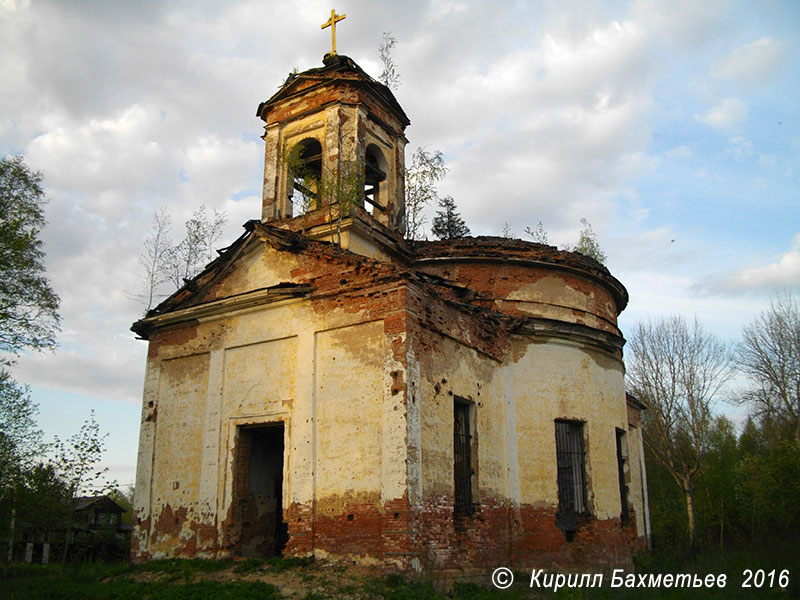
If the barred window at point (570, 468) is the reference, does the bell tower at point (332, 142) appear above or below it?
above

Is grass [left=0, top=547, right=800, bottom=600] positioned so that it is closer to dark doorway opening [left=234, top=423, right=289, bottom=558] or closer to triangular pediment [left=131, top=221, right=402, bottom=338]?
dark doorway opening [left=234, top=423, right=289, bottom=558]

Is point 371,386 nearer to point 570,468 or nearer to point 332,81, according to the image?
point 570,468

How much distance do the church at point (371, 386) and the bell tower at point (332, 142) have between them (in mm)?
52

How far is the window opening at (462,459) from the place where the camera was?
1119cm

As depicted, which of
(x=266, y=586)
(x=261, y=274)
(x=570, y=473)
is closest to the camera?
(x=266, y=586)

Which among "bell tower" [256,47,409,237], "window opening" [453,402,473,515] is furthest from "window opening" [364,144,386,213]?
"window opening" [453,402,473,515]

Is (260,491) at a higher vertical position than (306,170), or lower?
lower

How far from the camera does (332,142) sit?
14344 millimetres

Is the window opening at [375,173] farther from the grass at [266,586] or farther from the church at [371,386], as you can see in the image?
the grass at [266,586]

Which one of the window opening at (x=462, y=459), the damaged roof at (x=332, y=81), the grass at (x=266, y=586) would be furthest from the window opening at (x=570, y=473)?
the damaged roof at (x=332, y=81)

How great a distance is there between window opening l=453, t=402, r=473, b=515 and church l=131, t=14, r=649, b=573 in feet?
0.13

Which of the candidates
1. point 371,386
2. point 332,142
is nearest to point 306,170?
point 332,142

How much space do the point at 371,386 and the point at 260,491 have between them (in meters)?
3.67

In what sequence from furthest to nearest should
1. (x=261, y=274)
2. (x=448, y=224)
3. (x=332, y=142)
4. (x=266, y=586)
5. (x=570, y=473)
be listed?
(x=448, y=224)
(x=332, y=142)
(x=570, y=473)
(x=261, y=274)
(x=266, y=586)
